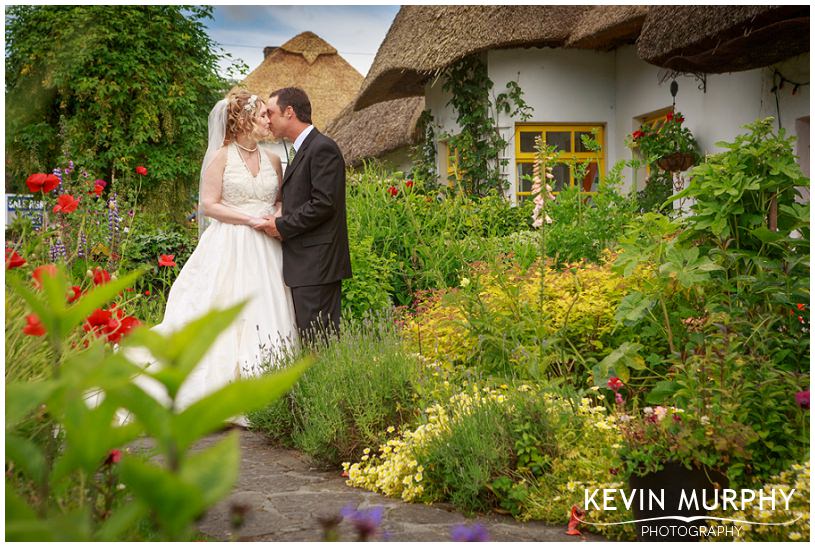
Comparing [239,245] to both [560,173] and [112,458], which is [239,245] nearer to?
[112,458]

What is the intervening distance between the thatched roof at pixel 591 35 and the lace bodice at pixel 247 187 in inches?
138

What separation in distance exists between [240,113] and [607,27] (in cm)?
551

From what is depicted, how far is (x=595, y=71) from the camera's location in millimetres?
10695

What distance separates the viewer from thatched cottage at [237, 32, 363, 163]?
2752cm

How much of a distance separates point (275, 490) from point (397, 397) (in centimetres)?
76

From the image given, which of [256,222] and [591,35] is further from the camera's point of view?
[591,35]

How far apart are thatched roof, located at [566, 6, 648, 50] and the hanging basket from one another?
1568mm

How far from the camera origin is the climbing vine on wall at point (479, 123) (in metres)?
10.7

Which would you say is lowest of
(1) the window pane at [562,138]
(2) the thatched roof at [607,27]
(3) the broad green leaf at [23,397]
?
(3) the broad green leaf at [23,397]

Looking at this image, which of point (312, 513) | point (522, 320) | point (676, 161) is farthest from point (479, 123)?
point (312, 513)

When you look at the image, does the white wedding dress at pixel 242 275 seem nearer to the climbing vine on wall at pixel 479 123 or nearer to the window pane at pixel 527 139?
the climbing vine on wall at pixel 479 123

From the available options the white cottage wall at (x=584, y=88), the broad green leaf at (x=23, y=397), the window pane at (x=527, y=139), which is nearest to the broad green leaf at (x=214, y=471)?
the broad green leaf at (x=23, y=397)

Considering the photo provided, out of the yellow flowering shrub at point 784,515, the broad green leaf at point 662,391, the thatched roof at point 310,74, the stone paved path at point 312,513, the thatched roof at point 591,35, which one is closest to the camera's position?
the yellow flowering shrub at point 784,515

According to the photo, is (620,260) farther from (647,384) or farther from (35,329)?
(35,329)
